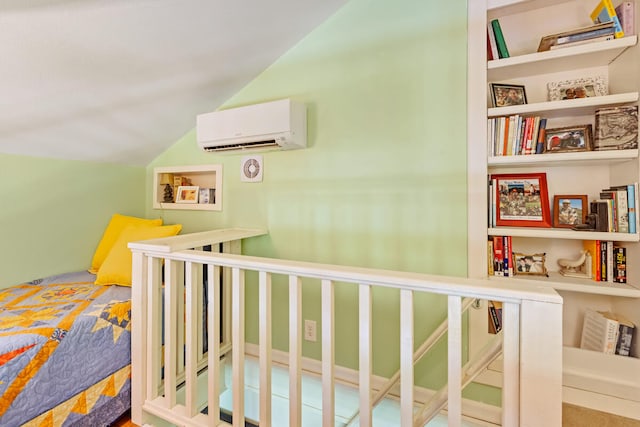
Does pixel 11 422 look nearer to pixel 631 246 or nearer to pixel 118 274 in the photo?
pixel 118 274

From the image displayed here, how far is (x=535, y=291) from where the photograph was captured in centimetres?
79

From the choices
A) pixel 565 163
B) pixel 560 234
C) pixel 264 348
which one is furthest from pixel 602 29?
pixel 264 348

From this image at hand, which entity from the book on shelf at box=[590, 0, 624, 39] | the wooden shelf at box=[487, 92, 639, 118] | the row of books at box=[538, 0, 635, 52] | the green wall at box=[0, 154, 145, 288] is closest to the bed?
the green wall at box=[0, 154, 145, 288]

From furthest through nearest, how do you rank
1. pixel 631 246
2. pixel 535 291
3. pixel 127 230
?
1. pixel 127 230
2. pixel 631 246
3. pixel 535 291

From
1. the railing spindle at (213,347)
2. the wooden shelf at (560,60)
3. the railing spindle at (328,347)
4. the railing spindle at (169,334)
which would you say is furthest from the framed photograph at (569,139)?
the railing spindle at (169,334)

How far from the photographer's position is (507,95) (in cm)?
151

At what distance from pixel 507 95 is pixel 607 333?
123 centimetres

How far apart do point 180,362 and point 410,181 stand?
5.42 feet

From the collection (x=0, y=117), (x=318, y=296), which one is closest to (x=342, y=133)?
(x=318, y=296)

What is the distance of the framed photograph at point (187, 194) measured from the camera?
2.36 meters

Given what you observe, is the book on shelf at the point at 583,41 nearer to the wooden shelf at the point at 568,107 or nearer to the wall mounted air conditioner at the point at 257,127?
the wooden shelf at the point at 568,107

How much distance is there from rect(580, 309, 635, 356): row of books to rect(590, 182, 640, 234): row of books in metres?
0.42

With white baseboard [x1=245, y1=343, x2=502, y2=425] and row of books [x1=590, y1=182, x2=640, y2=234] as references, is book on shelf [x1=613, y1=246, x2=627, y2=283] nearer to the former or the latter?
row of books [x1=590, y1=182, x2=640, y2=234]

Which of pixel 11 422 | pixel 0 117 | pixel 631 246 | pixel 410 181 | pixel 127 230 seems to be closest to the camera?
pixel 11 422
